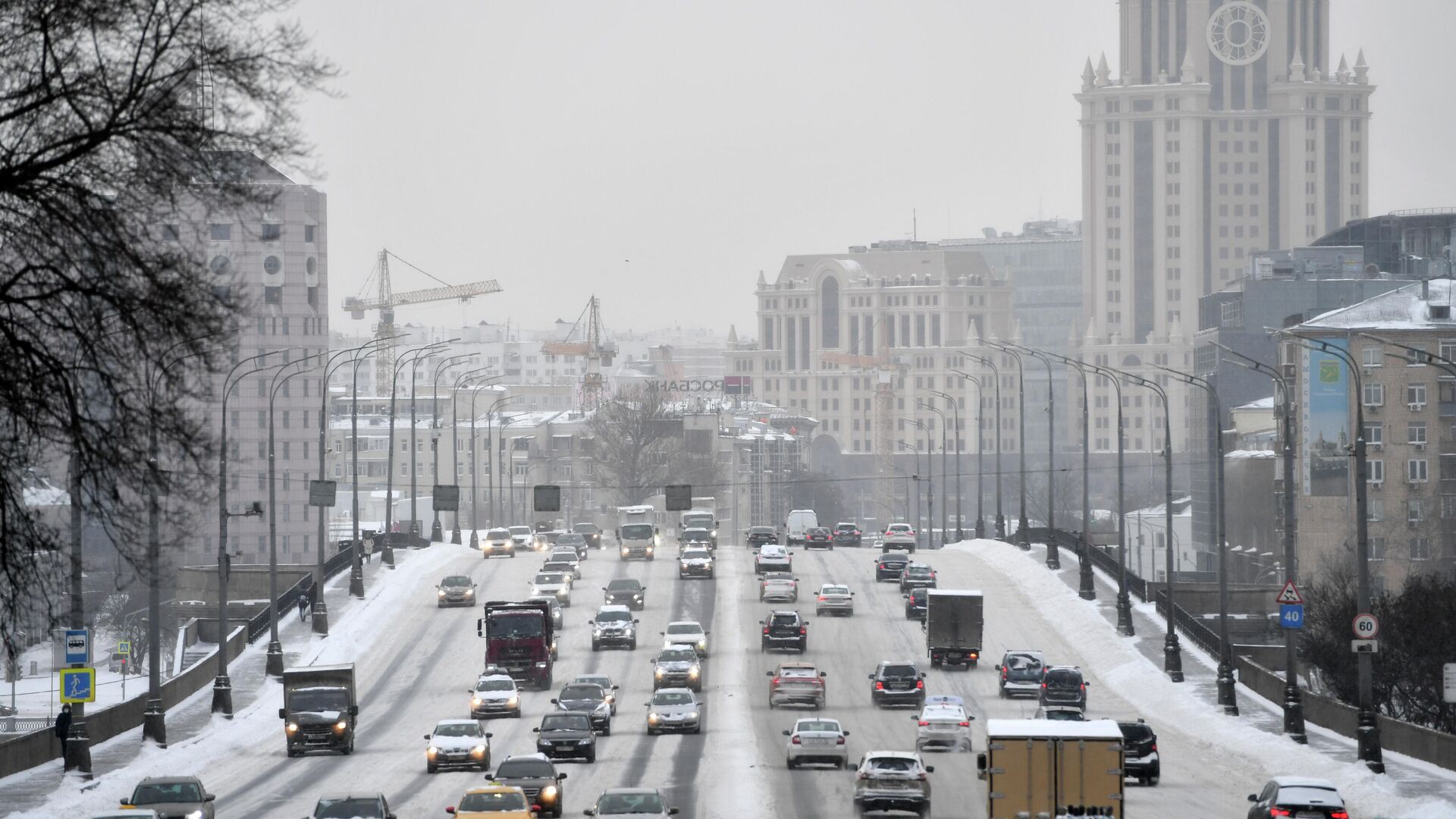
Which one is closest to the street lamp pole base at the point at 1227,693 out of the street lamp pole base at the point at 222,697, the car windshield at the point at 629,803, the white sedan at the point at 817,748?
the white sedan at the point at 817,748

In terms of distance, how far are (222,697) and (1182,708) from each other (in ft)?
80.4

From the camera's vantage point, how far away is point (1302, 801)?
31328mm

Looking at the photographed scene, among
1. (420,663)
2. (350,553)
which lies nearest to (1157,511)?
(350,553)

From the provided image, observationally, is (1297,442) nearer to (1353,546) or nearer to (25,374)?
(1353,546)

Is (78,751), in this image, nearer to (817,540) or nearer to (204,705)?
(204,705)

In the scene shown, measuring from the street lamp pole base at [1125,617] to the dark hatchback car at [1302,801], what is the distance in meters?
36.6

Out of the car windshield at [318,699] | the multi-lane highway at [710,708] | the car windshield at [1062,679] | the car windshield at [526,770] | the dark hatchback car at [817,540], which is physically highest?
the dark hatchback car at [817,540]

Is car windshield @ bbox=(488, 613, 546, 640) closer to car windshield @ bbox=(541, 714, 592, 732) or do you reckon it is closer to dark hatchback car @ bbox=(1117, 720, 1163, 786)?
car windshield @ bbox=(541, 714, 592, 732)

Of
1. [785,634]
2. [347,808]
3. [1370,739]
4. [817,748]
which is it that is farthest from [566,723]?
[785,634]

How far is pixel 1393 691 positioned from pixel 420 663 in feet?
105

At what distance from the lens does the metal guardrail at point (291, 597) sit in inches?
2734

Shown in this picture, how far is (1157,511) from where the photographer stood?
624ft

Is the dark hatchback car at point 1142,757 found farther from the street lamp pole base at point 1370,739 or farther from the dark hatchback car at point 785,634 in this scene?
the dark hatchback car at point 785,634

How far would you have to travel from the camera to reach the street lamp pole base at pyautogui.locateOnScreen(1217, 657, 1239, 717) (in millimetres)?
53312
